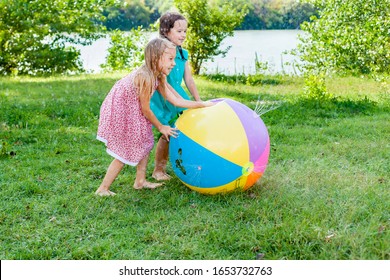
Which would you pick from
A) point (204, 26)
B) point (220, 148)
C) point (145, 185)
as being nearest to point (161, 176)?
point (145, 185)

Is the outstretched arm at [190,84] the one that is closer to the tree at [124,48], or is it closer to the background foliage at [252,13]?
the tree at [124,48]

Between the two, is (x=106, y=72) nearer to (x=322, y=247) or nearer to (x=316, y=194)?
(x=316, y=194)

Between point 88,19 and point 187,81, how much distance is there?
7464 millimetres

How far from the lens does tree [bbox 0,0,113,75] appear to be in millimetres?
10922

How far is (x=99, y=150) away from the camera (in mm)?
5871

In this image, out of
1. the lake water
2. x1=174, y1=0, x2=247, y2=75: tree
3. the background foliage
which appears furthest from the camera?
the background foliage

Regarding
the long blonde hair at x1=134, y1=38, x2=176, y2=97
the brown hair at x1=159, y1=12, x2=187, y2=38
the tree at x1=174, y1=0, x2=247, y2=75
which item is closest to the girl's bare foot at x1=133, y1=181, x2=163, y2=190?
the long blonde hair at x1=134, y1=38, x2=176, y2=97

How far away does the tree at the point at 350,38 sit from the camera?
8992 millimetres

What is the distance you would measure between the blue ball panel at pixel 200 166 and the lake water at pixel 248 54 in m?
6.83

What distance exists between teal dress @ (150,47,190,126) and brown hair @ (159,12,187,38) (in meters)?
0.20

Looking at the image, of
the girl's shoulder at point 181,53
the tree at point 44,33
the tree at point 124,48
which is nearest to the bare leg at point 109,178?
the girl's shoulder at point 181,53

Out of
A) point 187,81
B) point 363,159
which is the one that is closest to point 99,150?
point 187,81

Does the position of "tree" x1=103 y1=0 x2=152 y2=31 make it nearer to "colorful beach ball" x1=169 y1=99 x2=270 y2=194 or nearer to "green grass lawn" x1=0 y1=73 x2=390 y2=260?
"green grass lawn" x1=0 y1=73 x2=390 y2=260

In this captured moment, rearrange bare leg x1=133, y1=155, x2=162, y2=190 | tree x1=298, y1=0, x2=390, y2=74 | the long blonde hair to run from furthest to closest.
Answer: tree x1=298, y1=0, x2=390, y2=74, bare leg x1=133, y1=155, x2=162, y2=190, the long blonde hair
